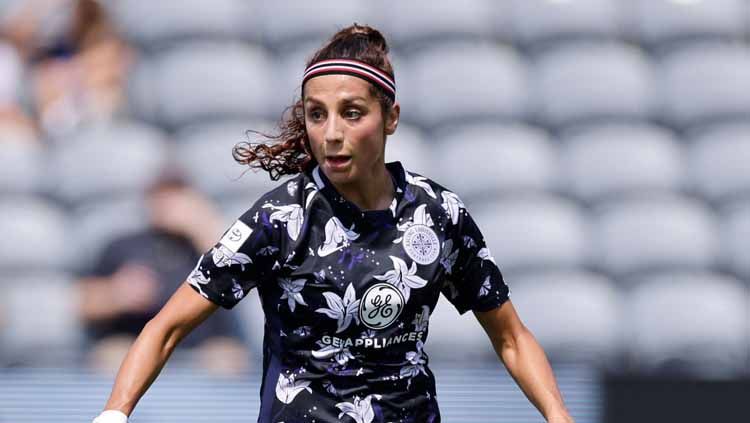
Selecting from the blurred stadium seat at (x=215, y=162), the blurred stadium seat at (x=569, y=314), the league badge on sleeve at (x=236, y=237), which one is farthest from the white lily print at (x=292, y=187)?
the blurred stadium seat at (x=215, y=162)

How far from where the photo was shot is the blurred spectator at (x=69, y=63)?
5.81 metres

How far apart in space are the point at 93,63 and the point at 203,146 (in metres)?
0.68

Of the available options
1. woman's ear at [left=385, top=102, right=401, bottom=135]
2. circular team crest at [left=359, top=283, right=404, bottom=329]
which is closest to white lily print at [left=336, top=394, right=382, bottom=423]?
circular team crest at [left=359, top=283, right=404, bottom=329]

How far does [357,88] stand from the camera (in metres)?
2.39

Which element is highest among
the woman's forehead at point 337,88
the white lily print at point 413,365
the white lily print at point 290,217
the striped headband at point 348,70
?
the striped headband at point 348,70

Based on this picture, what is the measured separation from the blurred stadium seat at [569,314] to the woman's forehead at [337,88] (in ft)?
10.0

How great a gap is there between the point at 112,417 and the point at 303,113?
0.74 meters

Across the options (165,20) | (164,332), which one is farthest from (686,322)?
(164,332)

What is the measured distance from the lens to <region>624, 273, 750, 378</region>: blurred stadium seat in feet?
17.7

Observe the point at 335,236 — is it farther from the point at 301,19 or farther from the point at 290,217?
the point at 301,19

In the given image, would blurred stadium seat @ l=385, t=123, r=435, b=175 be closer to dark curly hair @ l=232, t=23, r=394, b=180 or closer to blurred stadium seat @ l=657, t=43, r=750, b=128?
blurred stadium seat @ l=657, t=43, r=750, b=128

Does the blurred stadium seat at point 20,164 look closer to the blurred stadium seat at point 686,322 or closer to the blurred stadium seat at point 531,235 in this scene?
the blurred stadium seat at point 531,235

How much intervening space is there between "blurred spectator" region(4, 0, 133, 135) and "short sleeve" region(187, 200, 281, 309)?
3.63 m

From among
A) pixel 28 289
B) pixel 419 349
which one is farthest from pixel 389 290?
pixel 28 289
